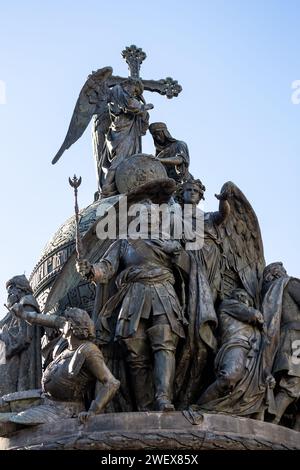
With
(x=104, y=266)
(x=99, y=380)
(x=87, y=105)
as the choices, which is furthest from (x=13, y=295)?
(x=87, y=105)

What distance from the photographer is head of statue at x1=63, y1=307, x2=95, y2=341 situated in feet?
60.1

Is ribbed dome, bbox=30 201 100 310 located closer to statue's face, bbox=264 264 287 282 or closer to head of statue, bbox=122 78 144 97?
head of statue, bbox=122 78 144 97

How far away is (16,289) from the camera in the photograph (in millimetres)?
20391

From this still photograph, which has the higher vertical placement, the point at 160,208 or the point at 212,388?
the point at 160,208

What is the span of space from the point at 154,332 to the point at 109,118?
568 cm

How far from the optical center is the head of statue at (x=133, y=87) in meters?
23.0

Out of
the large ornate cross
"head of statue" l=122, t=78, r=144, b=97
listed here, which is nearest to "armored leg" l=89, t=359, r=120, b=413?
"head of statue" l=122, t=78, r=144, b=97

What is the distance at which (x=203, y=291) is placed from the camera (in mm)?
19234

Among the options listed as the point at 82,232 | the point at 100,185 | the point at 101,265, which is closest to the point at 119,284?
the point at 101,265

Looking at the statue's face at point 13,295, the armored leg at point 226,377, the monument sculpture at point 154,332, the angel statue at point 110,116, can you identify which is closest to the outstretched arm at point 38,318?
the monument sculpture at point 154,332

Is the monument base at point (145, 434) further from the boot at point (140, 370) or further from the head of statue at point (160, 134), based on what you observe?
the head of statue at point (160, 134)

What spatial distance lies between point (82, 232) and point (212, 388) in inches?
146
